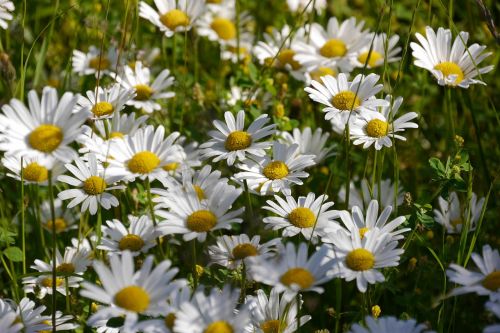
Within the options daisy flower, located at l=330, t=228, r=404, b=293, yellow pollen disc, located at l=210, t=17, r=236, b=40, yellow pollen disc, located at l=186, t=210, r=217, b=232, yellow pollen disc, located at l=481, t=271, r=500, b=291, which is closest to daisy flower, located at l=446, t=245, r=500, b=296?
yellow pollen disc, located at l=481, t=271, r=500, b=291

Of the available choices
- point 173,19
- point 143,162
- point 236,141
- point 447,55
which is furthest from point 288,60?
point 143,162

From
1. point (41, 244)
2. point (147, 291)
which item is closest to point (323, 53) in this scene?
point (41, 244)

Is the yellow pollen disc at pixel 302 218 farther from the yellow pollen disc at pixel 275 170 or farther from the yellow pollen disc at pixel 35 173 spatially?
the yellow pollen disc at pixel 35 173

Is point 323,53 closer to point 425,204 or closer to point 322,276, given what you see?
point 425,204

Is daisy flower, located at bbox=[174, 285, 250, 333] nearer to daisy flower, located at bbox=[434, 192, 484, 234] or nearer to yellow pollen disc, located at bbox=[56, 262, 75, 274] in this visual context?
yellow pollen disc, located at bbox=[56, 262, 75, 274]

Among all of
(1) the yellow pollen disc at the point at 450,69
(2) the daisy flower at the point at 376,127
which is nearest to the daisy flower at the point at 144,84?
(2) the daisy flower at the point at 376,127
